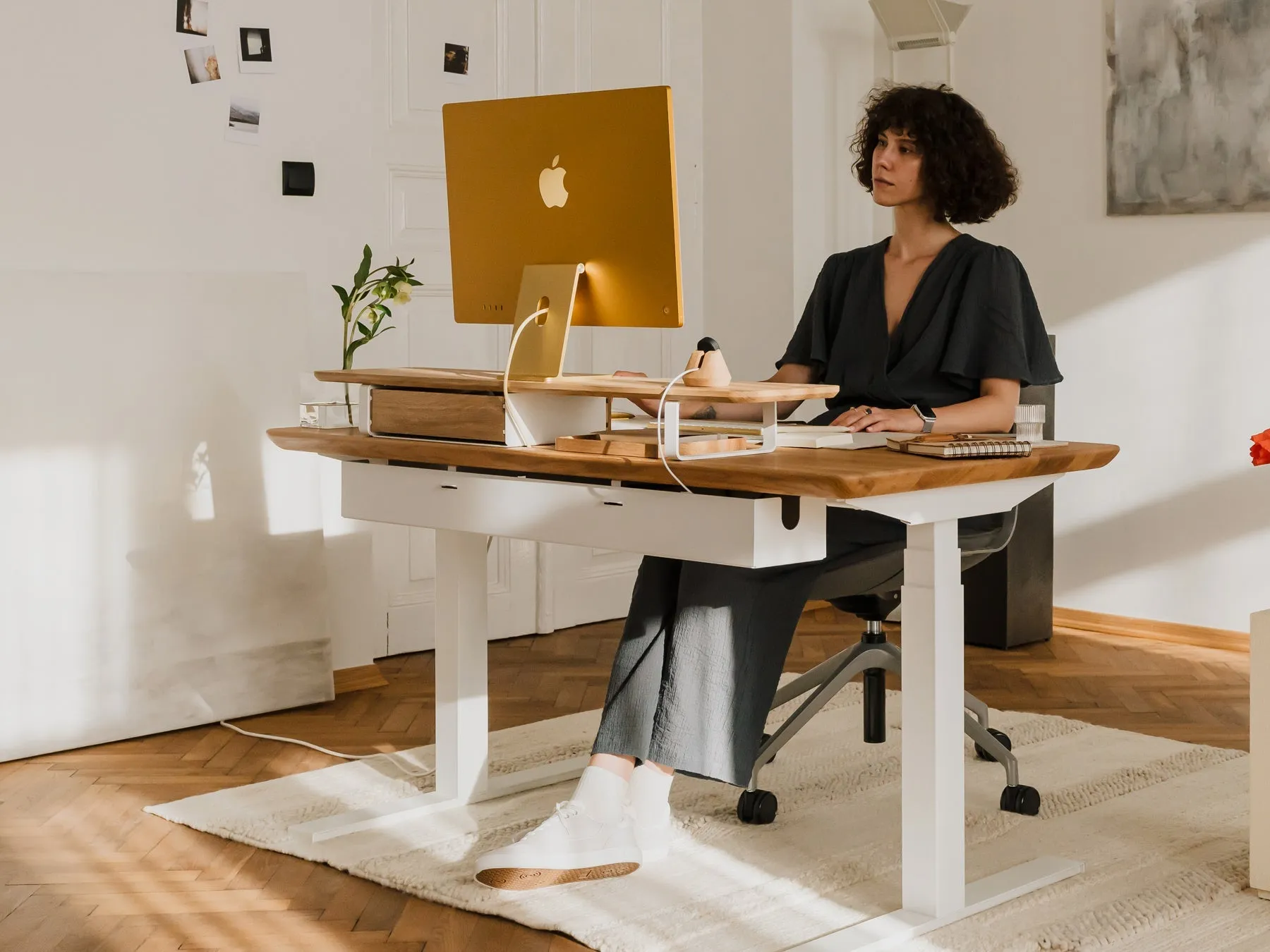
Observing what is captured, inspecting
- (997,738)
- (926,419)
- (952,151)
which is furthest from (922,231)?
(997,738)

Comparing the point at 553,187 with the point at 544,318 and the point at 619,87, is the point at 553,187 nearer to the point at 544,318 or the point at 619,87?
the point at 544,318

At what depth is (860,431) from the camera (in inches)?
91.4

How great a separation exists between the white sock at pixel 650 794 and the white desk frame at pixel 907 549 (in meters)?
0.37

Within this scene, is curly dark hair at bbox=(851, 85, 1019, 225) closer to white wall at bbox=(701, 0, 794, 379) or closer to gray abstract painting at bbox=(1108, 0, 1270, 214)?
gray abstract painting at bbox=(1108, 0, 1270, 214)

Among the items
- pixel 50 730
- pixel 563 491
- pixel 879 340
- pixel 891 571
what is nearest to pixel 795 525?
pixel 563 491

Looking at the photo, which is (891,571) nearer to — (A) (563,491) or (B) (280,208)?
(A) (563,491)

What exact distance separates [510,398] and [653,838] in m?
0.72

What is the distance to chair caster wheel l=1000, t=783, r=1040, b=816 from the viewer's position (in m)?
2.60

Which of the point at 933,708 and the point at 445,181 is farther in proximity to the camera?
the point at 445,181

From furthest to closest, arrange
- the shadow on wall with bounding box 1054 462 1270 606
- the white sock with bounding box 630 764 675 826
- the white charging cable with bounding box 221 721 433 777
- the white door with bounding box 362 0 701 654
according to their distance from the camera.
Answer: the shadow on wall with bounding box 1054 462 1270 606 < the white door with bounding box 362 0 701 654 < the white charging cable with bounding box 221 721 433 777 < the white sock with bounding box 630 764 675 826

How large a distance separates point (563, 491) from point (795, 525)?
369mm

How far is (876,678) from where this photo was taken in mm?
2689

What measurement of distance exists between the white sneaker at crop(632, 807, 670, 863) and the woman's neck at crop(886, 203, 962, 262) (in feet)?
3.66

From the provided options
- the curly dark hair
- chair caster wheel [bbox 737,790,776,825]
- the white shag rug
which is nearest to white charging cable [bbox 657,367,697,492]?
the white shag rug
